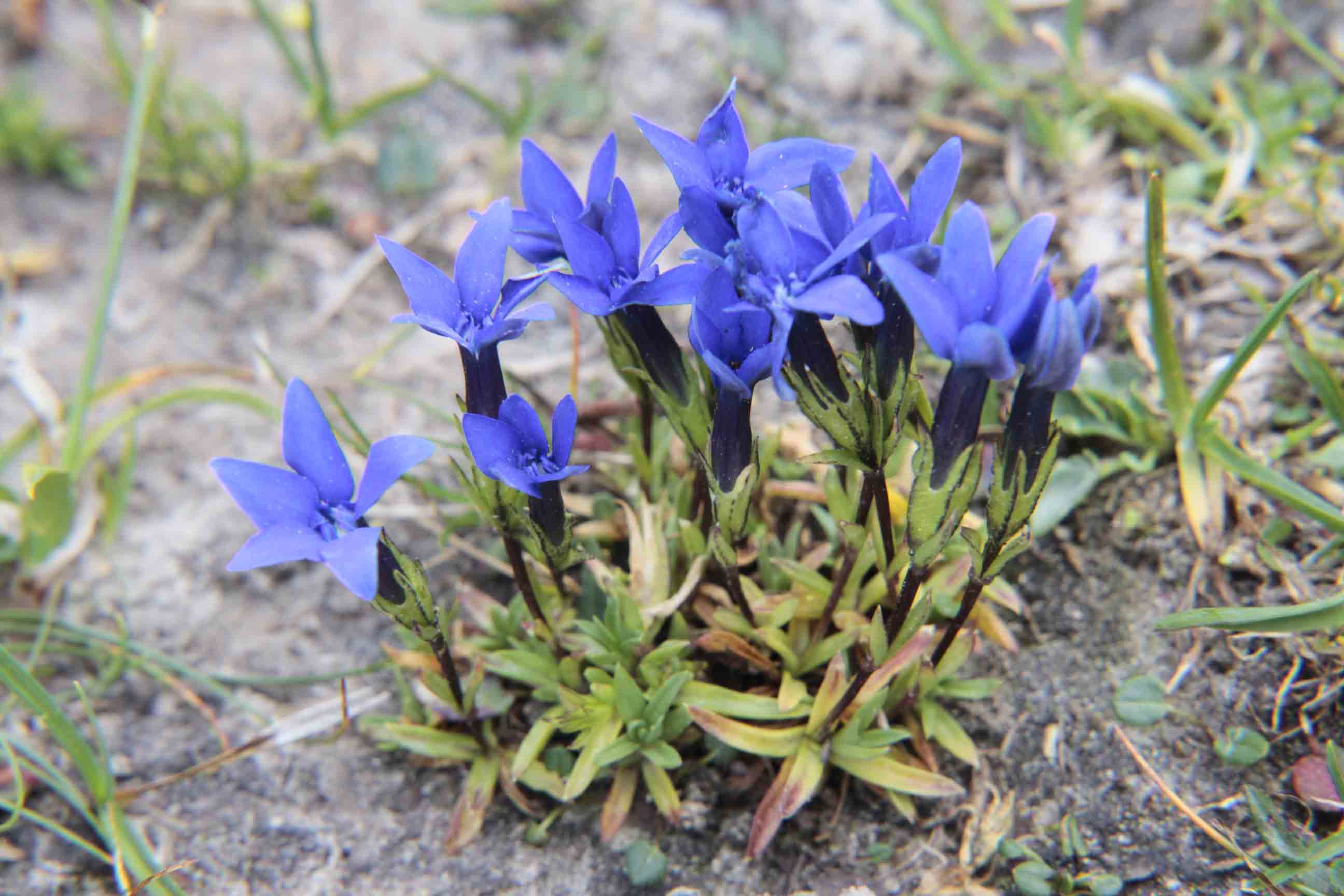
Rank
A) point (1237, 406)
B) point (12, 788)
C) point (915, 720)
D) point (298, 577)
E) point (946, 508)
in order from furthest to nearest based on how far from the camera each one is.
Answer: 1. point (298, 577)
2. point (1237, 406)
3. point (12, 788)
4. point (915, 720)
5. point (946, 508)

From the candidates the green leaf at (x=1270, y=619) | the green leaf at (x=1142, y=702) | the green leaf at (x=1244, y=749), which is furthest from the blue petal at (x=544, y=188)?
the green leaf at (x=1244, y=749)

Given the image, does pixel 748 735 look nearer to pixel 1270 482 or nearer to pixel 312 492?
pixel 312 492

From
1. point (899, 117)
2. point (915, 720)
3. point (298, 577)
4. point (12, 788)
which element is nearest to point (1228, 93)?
point (899, 117)

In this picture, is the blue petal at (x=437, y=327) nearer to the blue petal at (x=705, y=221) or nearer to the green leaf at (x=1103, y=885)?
the blue petal at (x=705, y=221)

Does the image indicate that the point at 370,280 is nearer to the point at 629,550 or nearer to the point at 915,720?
the point at 629,550

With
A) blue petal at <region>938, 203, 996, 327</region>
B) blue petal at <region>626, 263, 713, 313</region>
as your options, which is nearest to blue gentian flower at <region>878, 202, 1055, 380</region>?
blue petal at <region>938, 203, 996, 327</region>
